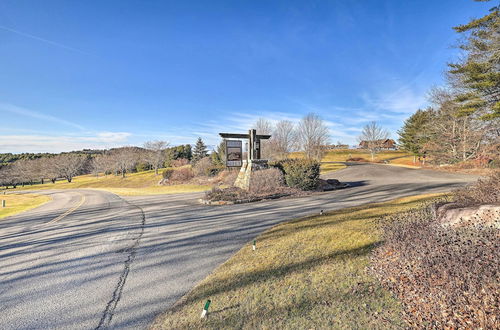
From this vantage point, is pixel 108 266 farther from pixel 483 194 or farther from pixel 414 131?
pixel 414 131

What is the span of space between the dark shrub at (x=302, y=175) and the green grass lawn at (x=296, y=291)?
10822 millimetres

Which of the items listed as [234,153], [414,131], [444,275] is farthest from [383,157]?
[444,275]

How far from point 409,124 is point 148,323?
5464 centimetres

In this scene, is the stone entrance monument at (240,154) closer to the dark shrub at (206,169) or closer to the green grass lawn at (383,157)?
the dark shrub at (206,169)

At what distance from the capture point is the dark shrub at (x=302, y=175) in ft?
53.0

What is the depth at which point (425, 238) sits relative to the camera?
4.00 meters

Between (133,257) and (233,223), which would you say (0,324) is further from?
(233,223)

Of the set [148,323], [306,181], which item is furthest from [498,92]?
[148,323]

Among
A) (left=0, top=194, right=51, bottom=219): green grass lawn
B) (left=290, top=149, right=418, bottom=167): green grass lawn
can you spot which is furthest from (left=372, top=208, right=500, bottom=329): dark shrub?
(left=290, top=149, right=418, bottom=167): green grass lawn

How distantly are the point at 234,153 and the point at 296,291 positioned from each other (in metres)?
15.9

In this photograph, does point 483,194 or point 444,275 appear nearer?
point 444,275

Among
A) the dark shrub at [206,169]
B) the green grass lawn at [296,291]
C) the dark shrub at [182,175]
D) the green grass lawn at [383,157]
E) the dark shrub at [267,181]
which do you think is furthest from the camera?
the green grass lawn at [383,157]

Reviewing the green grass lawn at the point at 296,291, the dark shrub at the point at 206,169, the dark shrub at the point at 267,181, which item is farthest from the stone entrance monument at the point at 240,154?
the dark shrub at the point at 206,169

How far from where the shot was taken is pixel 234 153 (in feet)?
61.8
